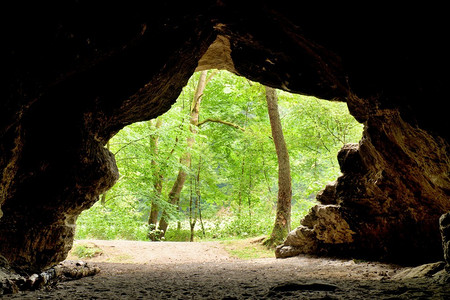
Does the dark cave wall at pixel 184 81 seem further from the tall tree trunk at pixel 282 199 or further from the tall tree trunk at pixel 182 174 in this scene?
the tall tree trunk at pixel 182 174

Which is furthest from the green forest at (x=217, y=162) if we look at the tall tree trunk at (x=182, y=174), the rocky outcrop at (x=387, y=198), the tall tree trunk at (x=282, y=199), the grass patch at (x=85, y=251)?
the rocky outcrop at (x=387, y=198)

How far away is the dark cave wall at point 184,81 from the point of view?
2.68 meters

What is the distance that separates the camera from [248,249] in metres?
11.4

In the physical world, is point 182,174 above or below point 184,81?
below

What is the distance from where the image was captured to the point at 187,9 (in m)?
3.41

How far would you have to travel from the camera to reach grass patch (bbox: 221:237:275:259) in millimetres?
10438

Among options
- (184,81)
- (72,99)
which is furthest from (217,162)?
(72,99)

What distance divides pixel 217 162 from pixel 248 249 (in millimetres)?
8652

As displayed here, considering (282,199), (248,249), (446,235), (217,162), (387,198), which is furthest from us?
(217,162)

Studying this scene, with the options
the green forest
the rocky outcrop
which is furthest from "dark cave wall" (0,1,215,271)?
the green forest

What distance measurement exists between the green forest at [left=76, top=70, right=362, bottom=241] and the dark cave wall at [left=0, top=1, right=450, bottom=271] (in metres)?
5.34

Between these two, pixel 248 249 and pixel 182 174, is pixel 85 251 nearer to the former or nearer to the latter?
pixel 248 249

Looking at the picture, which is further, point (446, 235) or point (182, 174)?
point (182, 174)

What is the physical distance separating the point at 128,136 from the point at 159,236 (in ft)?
23.2
